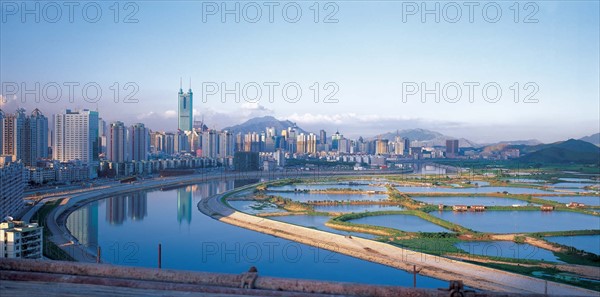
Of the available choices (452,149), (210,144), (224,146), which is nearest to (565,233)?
(210,144)

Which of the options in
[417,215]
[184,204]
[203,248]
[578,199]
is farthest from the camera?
[578,199]

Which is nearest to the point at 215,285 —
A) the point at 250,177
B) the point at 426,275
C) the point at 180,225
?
the point at 426,275

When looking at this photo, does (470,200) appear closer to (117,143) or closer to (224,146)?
(117,143)

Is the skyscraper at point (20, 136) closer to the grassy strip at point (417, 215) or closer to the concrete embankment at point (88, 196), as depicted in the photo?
the concrete embankment at point (88, 196)

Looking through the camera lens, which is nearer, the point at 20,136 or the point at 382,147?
the point at 20,136

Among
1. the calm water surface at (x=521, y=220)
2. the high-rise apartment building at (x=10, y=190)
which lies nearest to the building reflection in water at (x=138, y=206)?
the high-rise apartment building at (x=10, y=190)

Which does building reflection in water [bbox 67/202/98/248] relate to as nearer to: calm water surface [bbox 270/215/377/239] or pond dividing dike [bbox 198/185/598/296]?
pond dividing dike [bbox 198/185/598/296]
